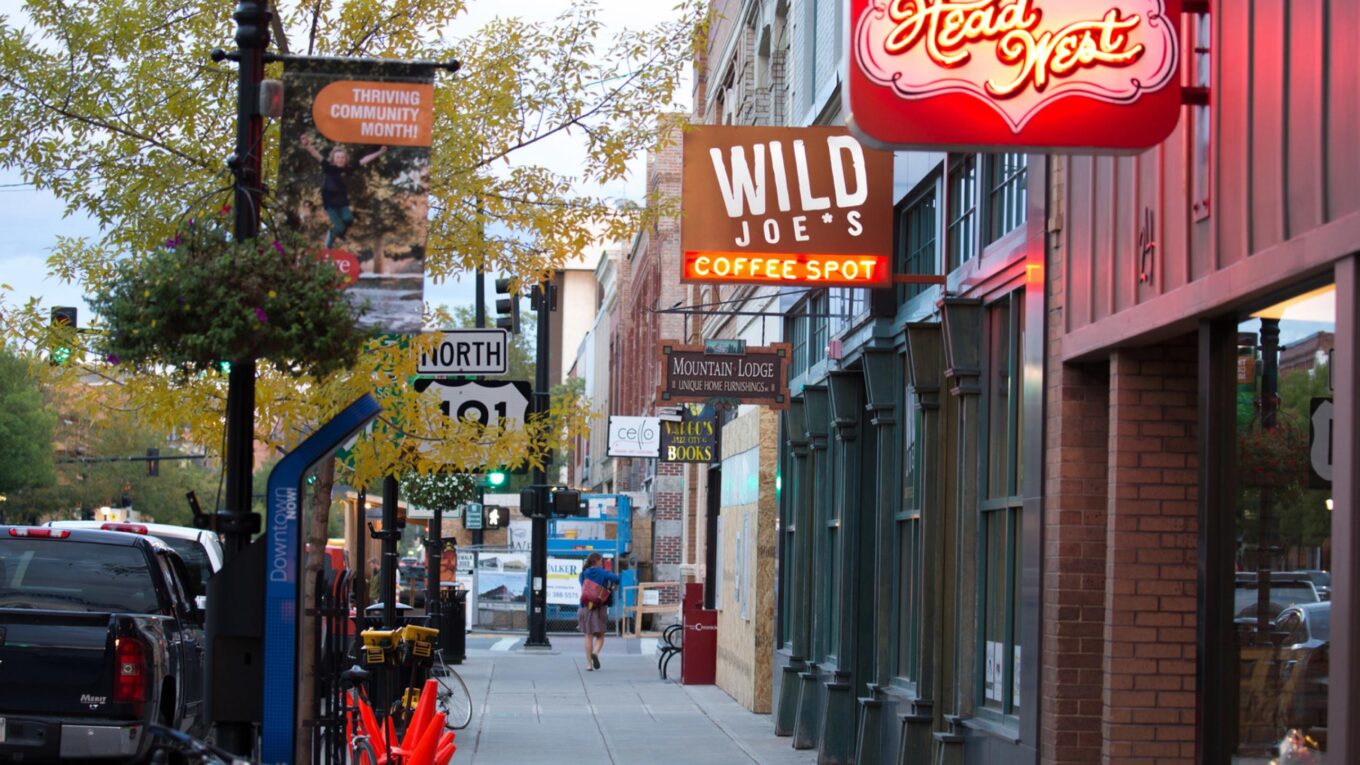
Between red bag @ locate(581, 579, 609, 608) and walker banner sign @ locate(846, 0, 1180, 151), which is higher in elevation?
walker banner sign @ locate(846, 0, 1180, 151)

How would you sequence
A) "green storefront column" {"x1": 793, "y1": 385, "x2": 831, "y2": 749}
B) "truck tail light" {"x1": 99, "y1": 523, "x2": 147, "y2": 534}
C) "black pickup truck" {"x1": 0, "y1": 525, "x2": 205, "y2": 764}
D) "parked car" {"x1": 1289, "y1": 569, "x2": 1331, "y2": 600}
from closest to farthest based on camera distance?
"parked car" {"x1": 1289, "y1": 569, "x2": 1331, "y2": 600}, "black pickup truck" {"x1": 0, "y1": 525, "x2": 205, "y2": 764}, "truck tail light" {"x1": 99, "y1": 523, "x2": 147, "y2": 534}, "green storefront column" {"x1": 793, "y1": 385, "x2": 831, "y2": 749}

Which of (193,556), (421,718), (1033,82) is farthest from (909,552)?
(193,556)

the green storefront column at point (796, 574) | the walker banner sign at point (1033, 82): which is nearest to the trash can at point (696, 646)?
the green storefront column at point (796, 574)

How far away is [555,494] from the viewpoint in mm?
32031

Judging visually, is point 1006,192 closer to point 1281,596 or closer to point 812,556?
point 1281,596

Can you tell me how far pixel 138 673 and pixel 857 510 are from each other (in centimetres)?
688

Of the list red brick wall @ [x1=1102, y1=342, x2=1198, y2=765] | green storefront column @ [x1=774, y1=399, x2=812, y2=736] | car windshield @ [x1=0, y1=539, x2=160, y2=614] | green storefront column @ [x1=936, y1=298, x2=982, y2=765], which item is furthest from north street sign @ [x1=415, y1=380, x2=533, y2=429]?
red brick wall @ [x1=1102, y1=342, x2=1198, y2=765]

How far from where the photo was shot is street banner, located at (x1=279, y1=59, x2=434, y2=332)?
332 inches

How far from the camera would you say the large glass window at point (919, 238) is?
13.3m

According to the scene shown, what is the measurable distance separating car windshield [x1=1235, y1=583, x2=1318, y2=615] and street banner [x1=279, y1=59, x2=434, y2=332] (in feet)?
13.5

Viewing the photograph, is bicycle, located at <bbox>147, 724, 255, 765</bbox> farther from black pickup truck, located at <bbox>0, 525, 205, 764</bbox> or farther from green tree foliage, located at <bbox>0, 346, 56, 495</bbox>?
green tree foliage, located at <bbox>0, 346, 56, 495</bbox>

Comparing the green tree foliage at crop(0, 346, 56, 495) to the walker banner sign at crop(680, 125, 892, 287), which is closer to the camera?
the walker banner sign at crop(680, 125, 892, 287)

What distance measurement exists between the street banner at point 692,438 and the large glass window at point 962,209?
14038 mm

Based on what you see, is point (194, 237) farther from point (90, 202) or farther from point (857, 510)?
point (857, 510)
